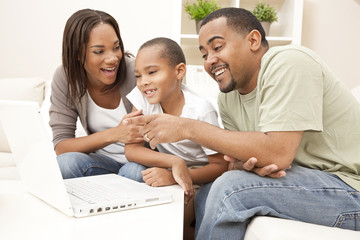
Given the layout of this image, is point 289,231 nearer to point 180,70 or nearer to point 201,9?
point 180,70

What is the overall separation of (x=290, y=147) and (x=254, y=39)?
427 mm

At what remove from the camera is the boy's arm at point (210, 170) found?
132 cm

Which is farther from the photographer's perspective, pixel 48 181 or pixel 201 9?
pixel 201 9

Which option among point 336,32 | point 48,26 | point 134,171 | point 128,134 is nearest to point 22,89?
point 48,26

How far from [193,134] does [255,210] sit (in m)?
0.27

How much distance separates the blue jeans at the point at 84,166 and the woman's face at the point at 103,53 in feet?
1.06

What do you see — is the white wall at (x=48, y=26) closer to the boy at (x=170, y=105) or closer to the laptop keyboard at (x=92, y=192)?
the boy at (x=170, y=105)

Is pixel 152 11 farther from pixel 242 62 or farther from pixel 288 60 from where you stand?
pixel 288 60

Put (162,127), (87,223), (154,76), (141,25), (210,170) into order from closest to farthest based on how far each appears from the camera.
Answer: (87,223), (162,127), (210,170), (154,76), (141,25)

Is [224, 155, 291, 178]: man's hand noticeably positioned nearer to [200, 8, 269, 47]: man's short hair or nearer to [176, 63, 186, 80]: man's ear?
[200, 8, 269, 47]: man's short hair

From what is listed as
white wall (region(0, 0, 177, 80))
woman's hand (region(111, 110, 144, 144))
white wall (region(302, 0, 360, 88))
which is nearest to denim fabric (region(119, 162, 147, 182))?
woman's hand (region(111, 110, 144, 144))

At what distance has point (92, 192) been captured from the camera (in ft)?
3.12

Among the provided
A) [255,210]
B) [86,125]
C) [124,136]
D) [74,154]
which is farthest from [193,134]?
[86,125]

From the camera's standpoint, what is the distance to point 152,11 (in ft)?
8.21
